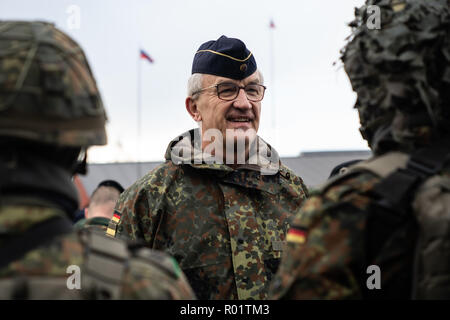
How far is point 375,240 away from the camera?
1.85 m

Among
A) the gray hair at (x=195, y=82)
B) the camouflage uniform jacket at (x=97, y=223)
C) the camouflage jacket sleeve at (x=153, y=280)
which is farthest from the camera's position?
the camouflage uniform jacket at (x=97, y=223)

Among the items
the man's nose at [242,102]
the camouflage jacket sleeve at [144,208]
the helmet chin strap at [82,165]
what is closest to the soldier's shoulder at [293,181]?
the man's nose at [242,102]

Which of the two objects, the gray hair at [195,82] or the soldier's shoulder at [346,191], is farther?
the gray hair at [195,82]

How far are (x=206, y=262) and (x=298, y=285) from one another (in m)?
1.55

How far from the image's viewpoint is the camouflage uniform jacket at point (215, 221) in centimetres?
339

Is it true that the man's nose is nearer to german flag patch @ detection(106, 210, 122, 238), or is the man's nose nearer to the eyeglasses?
the eyeglasses

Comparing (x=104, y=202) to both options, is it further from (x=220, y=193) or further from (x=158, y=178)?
(x=220, y=193)

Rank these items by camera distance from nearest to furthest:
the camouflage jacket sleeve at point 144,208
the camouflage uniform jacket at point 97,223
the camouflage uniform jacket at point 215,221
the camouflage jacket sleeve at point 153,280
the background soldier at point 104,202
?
1. the camouflage jacket sleeve at point 153,280
2. the camouflage uniform jacket at point 215,221
3. the camouflage jacket sleeve at point 144,208
4. the camouflage uniform jacket at point 97,223
5. the background soldier at point 104,202

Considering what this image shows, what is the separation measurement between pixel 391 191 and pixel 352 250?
238 mm

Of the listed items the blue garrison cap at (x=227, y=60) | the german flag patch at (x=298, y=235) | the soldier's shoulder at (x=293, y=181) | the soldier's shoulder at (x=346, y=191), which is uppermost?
the blue garrison cap at (x=227, y=60)

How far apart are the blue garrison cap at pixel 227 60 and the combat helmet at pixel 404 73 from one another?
176 cm

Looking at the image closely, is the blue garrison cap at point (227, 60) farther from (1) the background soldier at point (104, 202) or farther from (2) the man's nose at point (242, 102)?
(1) the background soldier at point (104, 202)

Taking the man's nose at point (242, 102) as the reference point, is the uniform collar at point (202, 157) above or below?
below

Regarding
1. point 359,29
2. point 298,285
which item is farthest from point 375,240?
point 359,29
